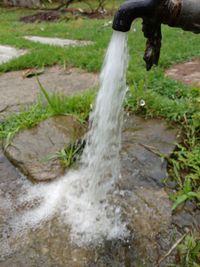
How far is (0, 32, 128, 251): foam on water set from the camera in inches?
75.3

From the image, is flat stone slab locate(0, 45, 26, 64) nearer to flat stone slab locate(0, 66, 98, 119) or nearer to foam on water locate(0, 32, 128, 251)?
flat stone slab locate(0, 66, 98, 119)

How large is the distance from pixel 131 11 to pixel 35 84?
2.21 meters

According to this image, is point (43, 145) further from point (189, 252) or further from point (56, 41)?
point (56, 41)

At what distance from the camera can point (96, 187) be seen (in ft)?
7.35

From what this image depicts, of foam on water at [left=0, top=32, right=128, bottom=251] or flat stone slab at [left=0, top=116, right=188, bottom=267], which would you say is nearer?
flat stone slab at [left=0, top=116, right=188, bottom=267]

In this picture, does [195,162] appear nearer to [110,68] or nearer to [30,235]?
[110,68]

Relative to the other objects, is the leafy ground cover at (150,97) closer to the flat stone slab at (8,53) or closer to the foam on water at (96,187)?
the flat stone slab at (8,53)

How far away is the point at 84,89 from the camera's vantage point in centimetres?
333

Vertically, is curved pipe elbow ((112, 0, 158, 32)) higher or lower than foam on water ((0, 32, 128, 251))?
higher

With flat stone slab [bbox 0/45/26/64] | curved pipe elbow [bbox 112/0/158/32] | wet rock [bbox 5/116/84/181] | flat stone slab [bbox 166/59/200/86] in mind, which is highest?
curved pipe elbow [bbox 112/0/158/32]

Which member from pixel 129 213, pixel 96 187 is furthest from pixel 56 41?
pixel 129 213

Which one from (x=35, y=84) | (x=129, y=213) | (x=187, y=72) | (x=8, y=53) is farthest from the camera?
(x=8, y=53)

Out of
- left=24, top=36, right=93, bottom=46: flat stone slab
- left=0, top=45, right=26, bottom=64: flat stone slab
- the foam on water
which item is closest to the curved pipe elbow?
the foam on water

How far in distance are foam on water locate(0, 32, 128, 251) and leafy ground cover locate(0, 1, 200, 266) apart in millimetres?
316
